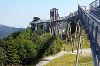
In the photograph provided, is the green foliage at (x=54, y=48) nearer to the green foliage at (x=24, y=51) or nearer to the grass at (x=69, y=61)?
the green foliage at (x=24, y=51)

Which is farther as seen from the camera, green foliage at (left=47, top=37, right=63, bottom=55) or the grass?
green foliage at (left=47, top=37, right=63, bottom=55)

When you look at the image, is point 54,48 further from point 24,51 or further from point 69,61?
point 69,61

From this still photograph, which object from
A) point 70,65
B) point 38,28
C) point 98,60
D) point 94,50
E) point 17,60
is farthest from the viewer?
point 38,28

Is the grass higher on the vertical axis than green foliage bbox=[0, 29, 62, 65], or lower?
higher

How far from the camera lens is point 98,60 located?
11.5 meters

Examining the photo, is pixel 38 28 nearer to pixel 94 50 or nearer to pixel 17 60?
pixel 17 60

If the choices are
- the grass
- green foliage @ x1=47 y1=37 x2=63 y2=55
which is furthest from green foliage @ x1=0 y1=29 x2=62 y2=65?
the grass

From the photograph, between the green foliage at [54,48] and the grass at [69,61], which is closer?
the grass at [69,61]

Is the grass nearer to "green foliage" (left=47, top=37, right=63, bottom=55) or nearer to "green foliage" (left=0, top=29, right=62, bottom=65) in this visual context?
"green foliage" (left=47, top=37, right=63, bottom=55)

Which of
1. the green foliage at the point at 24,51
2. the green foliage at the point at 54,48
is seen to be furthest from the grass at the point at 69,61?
the green foliage at the point at 24,51

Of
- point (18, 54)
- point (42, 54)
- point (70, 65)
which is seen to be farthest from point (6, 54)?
point (70, 65)

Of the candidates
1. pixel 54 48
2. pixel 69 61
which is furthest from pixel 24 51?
pixel 69 61

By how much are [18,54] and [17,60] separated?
1.39 metres

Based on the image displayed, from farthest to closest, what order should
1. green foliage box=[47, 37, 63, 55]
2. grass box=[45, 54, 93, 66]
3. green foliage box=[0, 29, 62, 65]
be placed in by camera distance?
green foliage box=[47, 37, 63, 55] → green foliage box=[0, 29, 62, 65] → grass box=[45, 54, 93, 66]
